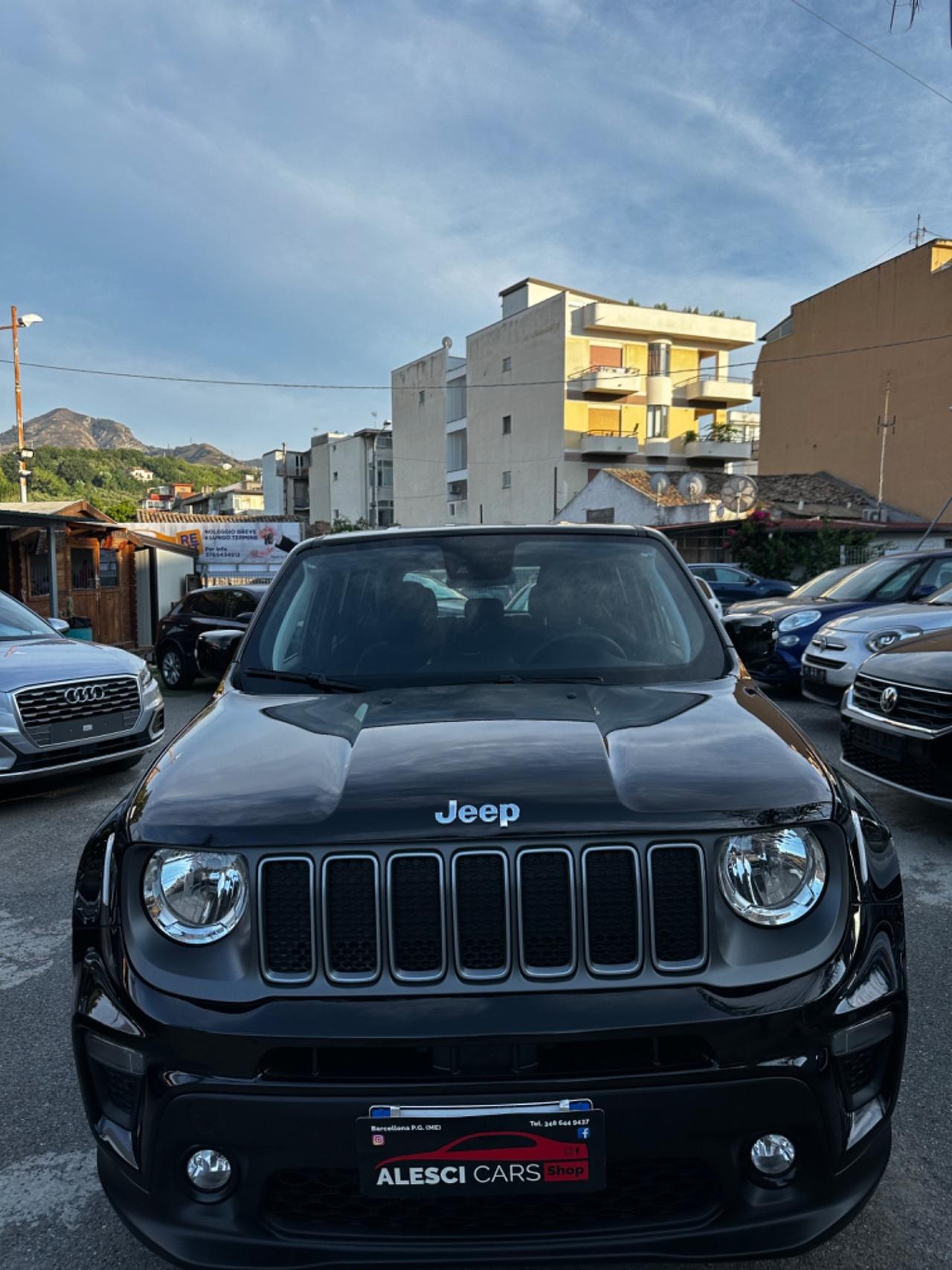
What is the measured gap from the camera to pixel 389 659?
2904 mm

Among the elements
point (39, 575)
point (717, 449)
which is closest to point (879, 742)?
point (39, 575)

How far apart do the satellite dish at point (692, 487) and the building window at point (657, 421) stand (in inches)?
661

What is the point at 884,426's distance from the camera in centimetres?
3372

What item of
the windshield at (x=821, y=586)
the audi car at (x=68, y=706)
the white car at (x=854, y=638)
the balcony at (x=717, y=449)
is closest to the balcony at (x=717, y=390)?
the balcony at (x=717, y=449)

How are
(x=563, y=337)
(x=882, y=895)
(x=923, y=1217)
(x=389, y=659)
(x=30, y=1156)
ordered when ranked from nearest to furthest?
(x=882, y=895) → (x=923, y=1217) → (x=30, y=1156) → (x=389, y=659) → (x=563, y=337)

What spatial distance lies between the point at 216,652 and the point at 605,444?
147 feet

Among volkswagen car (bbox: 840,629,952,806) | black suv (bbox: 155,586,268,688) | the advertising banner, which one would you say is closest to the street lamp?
the advertising banner

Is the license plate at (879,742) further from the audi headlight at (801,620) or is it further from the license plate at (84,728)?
the license plate at (84,728)

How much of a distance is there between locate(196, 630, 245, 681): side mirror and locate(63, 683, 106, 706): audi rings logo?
2856 mm

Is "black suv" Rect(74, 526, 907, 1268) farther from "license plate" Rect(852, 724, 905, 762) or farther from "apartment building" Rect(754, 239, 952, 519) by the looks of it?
"apartment building" Rect(754, 239, 952, 519)

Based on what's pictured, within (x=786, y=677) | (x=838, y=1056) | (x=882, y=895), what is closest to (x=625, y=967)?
(x=838, y=1056)

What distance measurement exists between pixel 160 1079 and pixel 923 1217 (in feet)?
6.01

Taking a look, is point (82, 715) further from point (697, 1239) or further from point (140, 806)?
point (697, 1239)

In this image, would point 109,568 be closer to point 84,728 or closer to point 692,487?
point 84,728
